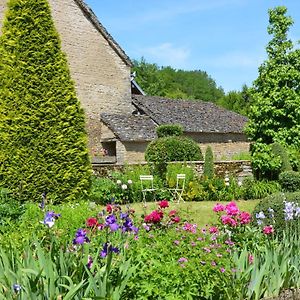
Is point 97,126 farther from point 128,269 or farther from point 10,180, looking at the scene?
point 128,269

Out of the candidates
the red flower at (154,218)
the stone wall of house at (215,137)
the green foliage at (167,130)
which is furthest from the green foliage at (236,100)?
the red flower at (154,218)

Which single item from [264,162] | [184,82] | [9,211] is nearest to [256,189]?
[264,162]

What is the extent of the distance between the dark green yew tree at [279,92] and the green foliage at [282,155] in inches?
33.9

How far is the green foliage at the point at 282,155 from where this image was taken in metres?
19.0

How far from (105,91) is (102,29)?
124 inches

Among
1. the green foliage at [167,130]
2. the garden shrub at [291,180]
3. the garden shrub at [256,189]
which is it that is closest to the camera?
the garden shrub at [291,180]

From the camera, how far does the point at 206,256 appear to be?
12.9ft

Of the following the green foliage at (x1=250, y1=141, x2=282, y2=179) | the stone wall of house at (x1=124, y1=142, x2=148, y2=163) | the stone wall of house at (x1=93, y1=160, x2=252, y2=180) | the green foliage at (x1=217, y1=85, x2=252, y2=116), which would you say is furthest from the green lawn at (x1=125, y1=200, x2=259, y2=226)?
the green foliage at (x1=217, y1=85, x2=252, y2=116)

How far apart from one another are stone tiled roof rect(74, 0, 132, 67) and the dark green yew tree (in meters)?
8.46

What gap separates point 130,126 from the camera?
25.1 metres

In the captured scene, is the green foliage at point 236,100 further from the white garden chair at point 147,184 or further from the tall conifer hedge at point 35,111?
the tall conifer hedge at point 35,111

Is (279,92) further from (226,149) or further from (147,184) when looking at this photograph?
(226,149)

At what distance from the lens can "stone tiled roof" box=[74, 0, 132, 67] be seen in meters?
24.4

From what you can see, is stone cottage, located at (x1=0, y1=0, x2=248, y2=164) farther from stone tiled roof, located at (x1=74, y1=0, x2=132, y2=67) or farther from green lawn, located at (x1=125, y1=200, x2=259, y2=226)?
green lawn, located at (x1=125, y1=200, x2=259, y2=226)
